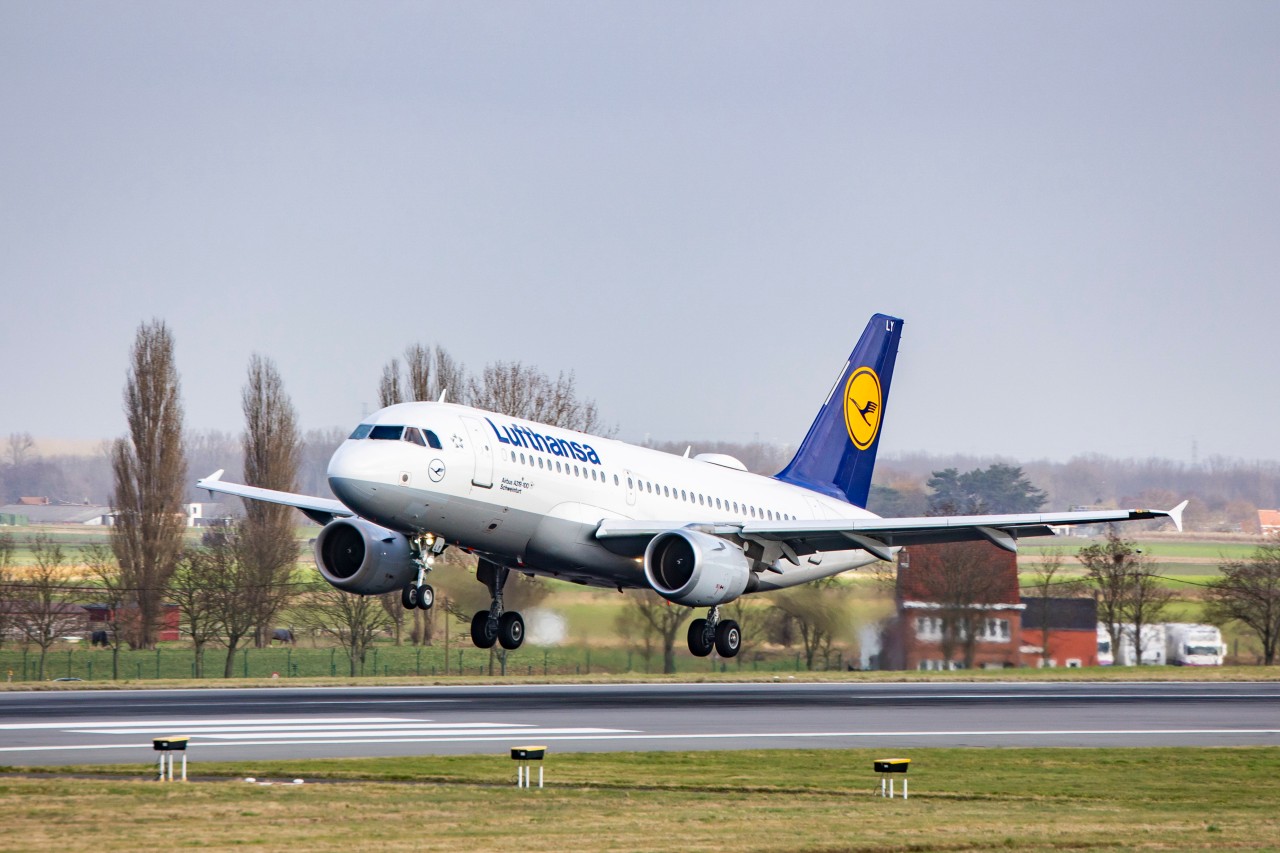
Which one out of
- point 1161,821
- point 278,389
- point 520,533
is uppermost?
point 278,389

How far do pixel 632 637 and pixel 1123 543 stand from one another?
38.9m

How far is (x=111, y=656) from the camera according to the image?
236 ft

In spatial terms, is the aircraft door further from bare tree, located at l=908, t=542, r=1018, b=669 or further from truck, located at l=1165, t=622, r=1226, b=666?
truck, located at l=1165, t=622, r=1226, b=666

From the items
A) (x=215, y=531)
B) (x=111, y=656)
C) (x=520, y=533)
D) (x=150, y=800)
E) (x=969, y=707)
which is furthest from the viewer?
(x=215, y=531)

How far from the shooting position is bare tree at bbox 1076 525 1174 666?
73812mm

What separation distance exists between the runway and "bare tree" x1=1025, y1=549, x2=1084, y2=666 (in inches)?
672

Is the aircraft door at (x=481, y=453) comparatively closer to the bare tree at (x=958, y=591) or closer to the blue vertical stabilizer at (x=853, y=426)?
the blue vertical stabilizer at (x=853, y=426)

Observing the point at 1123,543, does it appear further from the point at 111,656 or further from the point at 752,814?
the point at 752,814

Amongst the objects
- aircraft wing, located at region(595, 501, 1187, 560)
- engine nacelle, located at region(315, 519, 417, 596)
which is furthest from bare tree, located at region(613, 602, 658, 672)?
engine nacelle, located at region(315, 519, 417, 596)

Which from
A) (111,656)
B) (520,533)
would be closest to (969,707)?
(520,533)

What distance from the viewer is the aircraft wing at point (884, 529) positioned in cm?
4066

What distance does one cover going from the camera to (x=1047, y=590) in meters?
74.8

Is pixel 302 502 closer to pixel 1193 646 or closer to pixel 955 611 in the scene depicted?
pixel 955 611

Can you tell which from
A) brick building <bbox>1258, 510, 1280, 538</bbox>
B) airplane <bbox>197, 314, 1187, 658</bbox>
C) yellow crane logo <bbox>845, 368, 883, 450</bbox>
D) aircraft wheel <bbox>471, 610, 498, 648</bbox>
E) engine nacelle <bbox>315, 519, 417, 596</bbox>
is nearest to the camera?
airplane <bbox>197, 314, 1187, 658</bbox>
